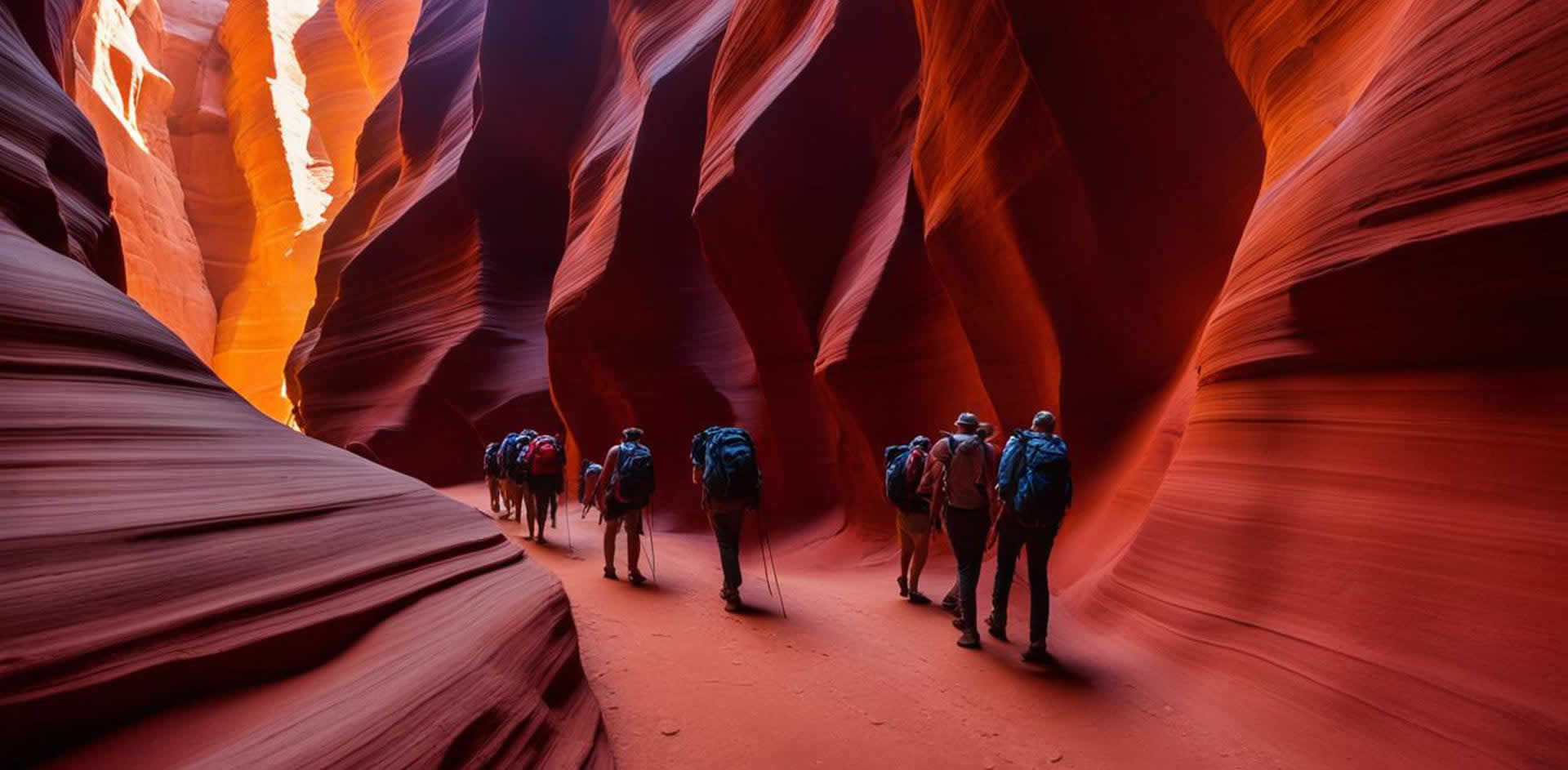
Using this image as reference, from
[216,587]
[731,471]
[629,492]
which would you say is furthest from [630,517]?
[216,587]

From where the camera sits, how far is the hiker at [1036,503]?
161 inches

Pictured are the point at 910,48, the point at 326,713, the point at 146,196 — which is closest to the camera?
the point at 326,713

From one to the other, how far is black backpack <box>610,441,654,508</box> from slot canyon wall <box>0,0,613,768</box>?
200 cm

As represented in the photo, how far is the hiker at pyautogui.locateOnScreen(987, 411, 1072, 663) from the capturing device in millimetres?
4094

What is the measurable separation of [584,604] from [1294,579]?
180 inches

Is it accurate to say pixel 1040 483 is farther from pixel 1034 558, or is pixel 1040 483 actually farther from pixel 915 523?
pixel 915 523

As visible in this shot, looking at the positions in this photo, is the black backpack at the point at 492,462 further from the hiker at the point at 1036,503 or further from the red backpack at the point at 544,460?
the hiker at the point at 1036,503

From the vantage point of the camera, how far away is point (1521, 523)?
2.71 metres

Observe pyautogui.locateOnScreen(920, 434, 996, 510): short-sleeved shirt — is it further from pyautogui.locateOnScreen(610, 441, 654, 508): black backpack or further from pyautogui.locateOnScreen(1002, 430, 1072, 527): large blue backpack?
pyautogui.locateOnScreen(610, 441, 654, 508): black backpack

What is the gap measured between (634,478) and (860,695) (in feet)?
9.55

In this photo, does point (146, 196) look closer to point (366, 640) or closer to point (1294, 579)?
point (366, 640)

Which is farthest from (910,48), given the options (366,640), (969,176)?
(366,640)

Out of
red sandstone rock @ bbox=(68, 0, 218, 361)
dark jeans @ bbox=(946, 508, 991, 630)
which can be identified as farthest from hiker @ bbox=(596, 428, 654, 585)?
red sandstone rock @ bbox=(68, 0, 218, 361)

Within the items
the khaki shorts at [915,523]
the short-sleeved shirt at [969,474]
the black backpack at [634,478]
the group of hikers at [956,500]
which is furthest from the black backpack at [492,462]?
the short-sleeved shirt at [969,474]
